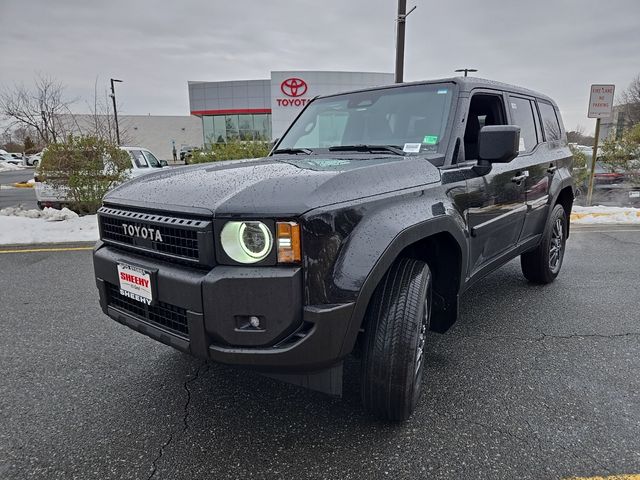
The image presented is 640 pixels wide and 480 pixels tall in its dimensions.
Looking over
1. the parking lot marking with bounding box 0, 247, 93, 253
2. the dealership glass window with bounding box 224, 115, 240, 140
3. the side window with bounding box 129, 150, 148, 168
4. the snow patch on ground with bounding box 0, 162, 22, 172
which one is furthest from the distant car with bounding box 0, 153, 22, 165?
the parking lot marking with bounding box 0, 247, 93, 253

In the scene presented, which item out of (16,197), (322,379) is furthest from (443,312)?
(16,197)

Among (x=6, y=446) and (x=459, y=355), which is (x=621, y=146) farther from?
(x=6, y=446)

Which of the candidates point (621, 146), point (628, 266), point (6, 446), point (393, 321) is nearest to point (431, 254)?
point (393, 321)

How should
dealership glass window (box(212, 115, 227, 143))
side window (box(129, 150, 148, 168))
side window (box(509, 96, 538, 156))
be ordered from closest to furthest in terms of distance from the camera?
side window (box(509, 96, 538, 156)) → side window (box(129, 150, 148, 168)) → dealership glass window (box(212, 115, 227, 143))

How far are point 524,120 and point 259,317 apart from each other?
319cm

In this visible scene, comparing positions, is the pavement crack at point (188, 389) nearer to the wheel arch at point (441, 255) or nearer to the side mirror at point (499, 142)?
the wheel arch at point (441, 255)

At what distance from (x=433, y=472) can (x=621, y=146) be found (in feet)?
38.7

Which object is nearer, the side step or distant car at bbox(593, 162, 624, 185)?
the side step

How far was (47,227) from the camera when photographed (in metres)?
7.84

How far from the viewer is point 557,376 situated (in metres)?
2.86

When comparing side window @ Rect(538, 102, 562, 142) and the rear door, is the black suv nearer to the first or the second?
the rear door

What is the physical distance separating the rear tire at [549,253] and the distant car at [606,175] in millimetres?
8084

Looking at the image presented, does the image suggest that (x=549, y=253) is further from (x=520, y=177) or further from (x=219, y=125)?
(x=219, y=125)

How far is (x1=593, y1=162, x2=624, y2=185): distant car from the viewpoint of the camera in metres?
11.4
